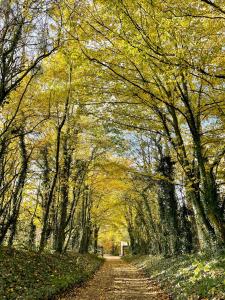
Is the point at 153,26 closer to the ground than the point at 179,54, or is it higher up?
higher up

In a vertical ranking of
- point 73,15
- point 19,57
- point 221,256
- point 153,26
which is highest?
point 73,15

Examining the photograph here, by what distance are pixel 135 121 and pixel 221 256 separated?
541 centimetres

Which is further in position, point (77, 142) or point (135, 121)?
point (77, 142)

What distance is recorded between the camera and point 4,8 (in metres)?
5.58

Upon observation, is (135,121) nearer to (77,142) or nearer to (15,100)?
(15,100)

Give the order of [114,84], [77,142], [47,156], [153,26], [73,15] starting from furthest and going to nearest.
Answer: [47,156] → [77,142] → [114,84] → [73,15] → [153,26]

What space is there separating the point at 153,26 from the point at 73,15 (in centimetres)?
206

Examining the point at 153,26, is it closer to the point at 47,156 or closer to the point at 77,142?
the point at 77,142

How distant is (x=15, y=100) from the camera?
38.0 feet

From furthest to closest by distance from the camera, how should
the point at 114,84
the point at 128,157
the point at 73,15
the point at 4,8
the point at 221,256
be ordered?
the point at 128,157 → the point at 114,84 → the point at 221,256 → the point at 73,15 → the point at 4,8

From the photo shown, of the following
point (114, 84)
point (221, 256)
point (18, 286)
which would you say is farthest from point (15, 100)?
point (221, 256)

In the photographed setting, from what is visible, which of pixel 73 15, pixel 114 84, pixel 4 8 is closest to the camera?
pixel 4 8

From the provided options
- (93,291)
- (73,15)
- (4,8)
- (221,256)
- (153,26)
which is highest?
(73,15)

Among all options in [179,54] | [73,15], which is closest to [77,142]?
[73,15]
